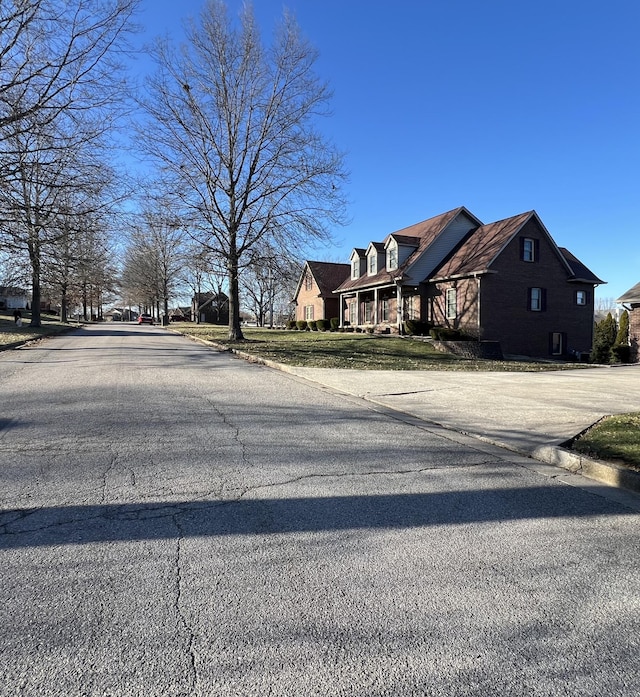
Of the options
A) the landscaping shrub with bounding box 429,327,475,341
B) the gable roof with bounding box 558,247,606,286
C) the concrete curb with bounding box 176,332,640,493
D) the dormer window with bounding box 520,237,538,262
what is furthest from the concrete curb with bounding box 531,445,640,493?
the gable roof with bounding box 558,247,606,286

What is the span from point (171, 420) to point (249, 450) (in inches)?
72.8

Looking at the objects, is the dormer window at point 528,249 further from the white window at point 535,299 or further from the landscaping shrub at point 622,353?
the landscaping shrub at point 622,353

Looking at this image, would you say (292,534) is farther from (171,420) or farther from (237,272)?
(237,272)

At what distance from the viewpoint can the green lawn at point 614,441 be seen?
5168 millimetres

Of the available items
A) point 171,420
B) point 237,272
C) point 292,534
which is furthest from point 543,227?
point 292,534

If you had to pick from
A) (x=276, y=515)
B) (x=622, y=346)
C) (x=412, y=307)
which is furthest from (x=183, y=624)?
(x=622, y=346)

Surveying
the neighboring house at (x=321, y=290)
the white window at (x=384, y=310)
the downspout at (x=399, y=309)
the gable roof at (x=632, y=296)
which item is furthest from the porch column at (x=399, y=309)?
the gable roof at (x=632, y=296)

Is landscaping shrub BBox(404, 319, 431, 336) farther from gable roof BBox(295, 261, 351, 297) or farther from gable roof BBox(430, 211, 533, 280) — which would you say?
gable roof BBox(295, 261, 351, 297)

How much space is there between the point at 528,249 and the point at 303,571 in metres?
28.6

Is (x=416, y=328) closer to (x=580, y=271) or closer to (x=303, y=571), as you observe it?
(x=580, y=271)

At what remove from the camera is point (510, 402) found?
9.14 meters

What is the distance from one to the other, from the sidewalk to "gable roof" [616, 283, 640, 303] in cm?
1585

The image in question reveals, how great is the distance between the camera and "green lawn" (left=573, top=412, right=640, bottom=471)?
517cm

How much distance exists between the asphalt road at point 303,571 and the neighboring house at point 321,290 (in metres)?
35.8
